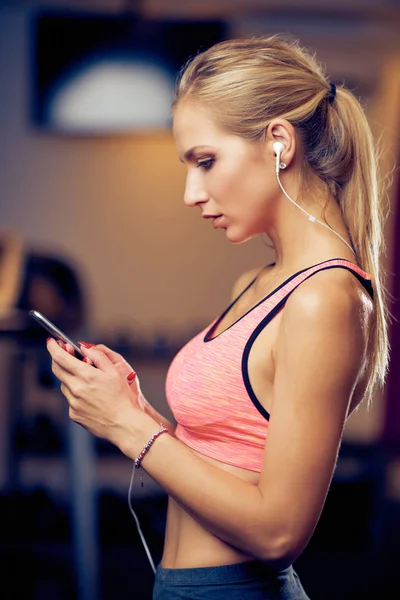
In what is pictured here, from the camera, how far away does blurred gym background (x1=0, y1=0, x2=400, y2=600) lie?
357 centimetres

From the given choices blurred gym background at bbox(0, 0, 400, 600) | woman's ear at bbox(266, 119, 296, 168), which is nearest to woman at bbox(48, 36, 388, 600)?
woman's ear at bbox(266, 119, 296, 168)

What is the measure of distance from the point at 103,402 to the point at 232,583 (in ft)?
1.08

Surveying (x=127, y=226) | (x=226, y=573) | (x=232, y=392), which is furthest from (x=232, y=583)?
(x=127, y=226)

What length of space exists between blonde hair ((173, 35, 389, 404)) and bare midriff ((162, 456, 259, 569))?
28 centimetres

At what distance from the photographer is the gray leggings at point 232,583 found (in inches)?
43.2

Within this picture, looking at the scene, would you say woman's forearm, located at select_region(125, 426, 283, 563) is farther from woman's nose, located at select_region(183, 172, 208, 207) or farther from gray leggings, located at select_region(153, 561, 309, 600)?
woman's nose, located at select_region(183, 172, 208, 207)

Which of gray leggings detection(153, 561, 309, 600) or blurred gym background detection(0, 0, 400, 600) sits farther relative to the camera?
blurred gym background detection(0, 0, 400, 600)

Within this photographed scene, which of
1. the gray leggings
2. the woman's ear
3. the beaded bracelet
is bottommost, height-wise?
the gray leggings

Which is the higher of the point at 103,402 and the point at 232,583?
the point at 103,402

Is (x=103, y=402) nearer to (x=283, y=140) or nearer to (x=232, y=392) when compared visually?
(x=232, y=392)

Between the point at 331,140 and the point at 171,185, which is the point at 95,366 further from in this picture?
the point at 171,185

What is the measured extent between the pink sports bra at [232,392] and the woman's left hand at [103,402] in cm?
9

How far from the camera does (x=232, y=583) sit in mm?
1100

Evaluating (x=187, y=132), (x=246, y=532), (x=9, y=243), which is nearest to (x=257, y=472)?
(x=246, y=532)
